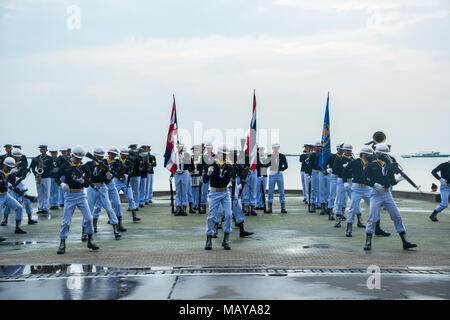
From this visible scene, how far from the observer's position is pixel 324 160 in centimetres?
1966

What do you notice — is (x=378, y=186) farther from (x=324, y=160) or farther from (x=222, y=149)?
(x=324, y=160)

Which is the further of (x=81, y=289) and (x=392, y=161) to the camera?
(x=392, y=161)

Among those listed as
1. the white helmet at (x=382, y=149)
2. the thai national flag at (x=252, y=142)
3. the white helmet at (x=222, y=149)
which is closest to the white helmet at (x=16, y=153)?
the thai national flag at (x=252, y=142)

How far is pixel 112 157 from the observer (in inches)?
615

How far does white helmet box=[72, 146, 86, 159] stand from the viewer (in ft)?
41.2

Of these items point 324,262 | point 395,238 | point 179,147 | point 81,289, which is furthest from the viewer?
point 179,147

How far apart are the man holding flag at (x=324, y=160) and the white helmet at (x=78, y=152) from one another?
9365 mm

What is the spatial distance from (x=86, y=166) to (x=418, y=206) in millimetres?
15022

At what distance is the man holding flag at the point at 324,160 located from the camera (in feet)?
64.4

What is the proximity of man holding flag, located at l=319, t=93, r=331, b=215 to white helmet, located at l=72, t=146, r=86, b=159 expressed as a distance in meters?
9.37

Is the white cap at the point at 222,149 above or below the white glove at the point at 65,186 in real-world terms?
above

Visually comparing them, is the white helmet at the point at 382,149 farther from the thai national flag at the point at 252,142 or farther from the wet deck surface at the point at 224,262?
the thai national flag at the point at 252,142
